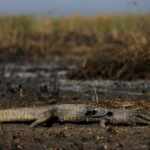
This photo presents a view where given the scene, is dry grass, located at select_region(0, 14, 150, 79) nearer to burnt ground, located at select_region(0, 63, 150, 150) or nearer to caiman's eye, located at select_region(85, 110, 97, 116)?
burnt ground, located at select_region(0, 63, 150, 150)

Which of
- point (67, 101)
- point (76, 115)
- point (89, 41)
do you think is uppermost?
point (89, 41)

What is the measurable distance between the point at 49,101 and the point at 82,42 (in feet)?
39.3

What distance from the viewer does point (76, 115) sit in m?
8.89

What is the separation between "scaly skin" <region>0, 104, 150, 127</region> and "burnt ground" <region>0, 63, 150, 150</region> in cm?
9

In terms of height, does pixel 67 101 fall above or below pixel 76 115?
above

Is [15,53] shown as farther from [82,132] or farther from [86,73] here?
[82,132]

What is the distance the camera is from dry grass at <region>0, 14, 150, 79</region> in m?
13.9

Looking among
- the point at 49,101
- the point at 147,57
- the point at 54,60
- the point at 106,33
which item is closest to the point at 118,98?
the point at 49,101

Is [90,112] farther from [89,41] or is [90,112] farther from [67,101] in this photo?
[89,41]

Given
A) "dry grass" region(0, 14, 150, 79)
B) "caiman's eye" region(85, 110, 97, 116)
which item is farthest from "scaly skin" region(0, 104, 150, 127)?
"dry grass" region(0, 14, 150, 79)

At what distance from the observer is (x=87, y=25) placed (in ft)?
81.3

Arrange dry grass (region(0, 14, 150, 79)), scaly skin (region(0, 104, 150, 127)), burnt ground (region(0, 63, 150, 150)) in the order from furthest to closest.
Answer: dry grass (region(0, 14, 150, 79)) < scaly skin (region(0, 104, 150, 127)) < burnt ground (region(0, 63, 150, 150))

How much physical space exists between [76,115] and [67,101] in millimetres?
1538

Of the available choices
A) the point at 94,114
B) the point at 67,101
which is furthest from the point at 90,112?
the point at 67,101
